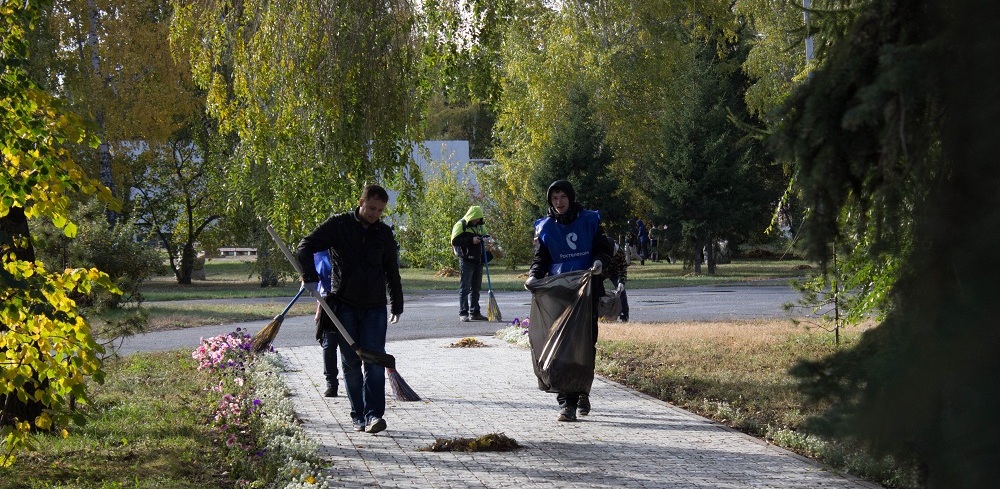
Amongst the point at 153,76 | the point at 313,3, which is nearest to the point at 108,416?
the point at 313,3

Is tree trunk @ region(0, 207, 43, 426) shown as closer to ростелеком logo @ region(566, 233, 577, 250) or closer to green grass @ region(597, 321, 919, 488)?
ростелеком logo @ region(566, 233, 577, 250)

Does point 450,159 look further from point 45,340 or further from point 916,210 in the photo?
point 916,210

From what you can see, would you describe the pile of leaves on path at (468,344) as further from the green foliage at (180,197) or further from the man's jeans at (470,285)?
the green foliage at (180,197)

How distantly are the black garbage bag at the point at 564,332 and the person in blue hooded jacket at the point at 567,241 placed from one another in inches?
6.8

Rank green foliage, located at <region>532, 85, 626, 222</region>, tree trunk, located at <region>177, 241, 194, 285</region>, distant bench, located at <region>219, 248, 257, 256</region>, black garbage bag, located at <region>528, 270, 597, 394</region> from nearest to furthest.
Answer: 1. black garbage bag, located at <region>528, 270, 597, 394</region>
2. green foliage, located at <region>532, 85, 626, 222</region>
3. tree trunk, located at <region>177, 241, 194, 285</region>
4. distant bench, located at <region>219, 248, 257, 256</region>

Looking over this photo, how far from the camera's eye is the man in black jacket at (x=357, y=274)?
28.0 ft

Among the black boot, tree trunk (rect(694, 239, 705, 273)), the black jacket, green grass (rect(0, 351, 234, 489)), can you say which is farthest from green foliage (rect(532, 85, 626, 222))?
the black jacket

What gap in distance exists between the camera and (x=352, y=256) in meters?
8.62

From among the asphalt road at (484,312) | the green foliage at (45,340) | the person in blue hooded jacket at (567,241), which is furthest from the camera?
the asphalt road at (484,312)

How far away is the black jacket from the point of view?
28.1ft

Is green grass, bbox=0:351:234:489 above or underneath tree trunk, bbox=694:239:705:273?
underneath

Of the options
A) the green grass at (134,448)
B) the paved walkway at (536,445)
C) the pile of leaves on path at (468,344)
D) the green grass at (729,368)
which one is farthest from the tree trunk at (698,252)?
the green grass at (134,448)

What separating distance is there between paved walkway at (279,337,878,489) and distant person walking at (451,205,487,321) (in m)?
6.81

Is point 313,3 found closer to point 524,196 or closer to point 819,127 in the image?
point 819,127
